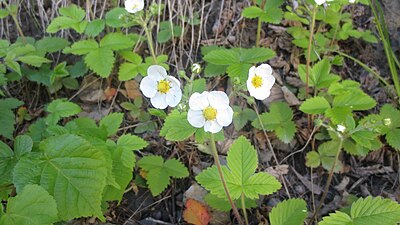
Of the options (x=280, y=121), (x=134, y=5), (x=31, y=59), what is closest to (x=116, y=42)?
(x=134, y=5)

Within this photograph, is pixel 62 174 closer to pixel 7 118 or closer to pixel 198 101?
pixel 198 101

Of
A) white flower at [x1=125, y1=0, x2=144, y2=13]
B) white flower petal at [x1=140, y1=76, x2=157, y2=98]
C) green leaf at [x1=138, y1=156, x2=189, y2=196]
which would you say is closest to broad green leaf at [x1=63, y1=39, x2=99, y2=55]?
white flower at [x1=125, y1=0, x2=144, y2=13]

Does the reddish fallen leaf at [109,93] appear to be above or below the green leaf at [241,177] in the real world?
below

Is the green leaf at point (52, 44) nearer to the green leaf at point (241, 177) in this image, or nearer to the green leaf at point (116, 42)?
the green leaf at point (116, 42)

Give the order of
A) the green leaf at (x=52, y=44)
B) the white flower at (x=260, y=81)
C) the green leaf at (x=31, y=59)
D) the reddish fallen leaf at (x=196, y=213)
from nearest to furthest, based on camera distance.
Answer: the white flower at (x=260, y=81)
the reddish fallen leaf at (x=196, y=213)
the green leaf at (x=31, y=59)
the green leaf at (x=52, y=44)

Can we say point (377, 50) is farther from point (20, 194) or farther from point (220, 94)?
point (20, 194)

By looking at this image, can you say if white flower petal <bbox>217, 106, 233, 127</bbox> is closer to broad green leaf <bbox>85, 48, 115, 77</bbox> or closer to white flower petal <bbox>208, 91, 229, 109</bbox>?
white flower petal <bbox>208, 91, 229, 109</bbox>

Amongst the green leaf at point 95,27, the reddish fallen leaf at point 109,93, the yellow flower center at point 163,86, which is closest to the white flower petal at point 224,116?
the yellow flower center at point 163,86
